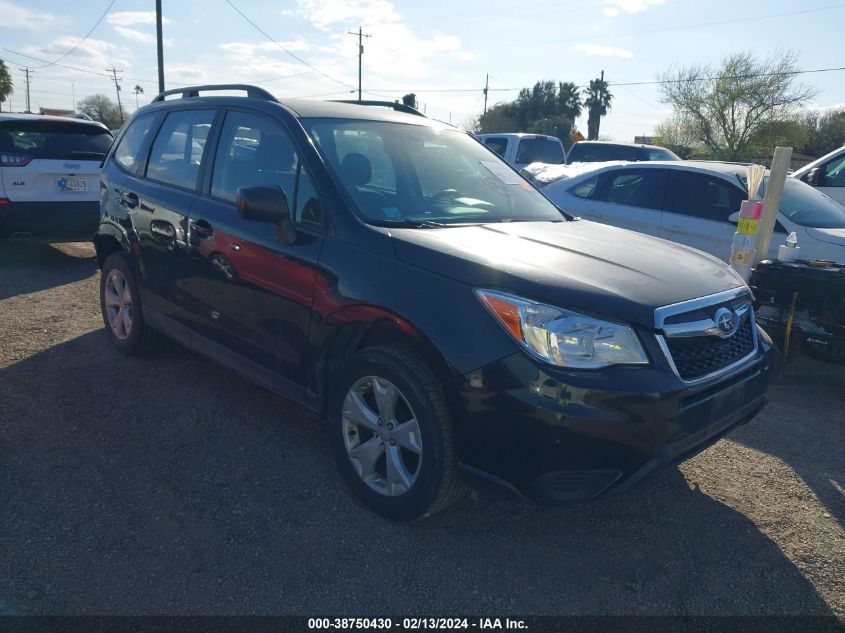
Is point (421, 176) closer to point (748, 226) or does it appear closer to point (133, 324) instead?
point (133, 324)

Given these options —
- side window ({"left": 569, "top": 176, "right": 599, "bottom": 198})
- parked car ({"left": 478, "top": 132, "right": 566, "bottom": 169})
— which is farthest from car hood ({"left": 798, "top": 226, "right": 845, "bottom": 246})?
parked car ({"left": 478, "top": 132, "right": 566, "bottom": 169})

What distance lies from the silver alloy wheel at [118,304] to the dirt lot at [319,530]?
713mm

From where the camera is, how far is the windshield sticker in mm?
4145

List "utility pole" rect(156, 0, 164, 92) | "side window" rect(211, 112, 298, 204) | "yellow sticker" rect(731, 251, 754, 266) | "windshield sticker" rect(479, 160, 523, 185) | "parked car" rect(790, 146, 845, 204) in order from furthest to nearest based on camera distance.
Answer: "utility pole" rect(156, 0, 164, 92) < "parked car" rect(790, 146, 845, 204) < "yellow sticker" rect(731, 251, 754, 266) < "windshield sticker" rect(479, 160, 523, 185) < "side window" rect(211, 112, 298, 204)

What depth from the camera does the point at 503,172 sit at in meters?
4.25

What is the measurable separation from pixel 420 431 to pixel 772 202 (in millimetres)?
4393

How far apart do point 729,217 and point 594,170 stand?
183cm

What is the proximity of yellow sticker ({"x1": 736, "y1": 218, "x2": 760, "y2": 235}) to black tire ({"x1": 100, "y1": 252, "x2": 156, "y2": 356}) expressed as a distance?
4755mm

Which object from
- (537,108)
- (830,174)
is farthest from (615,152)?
(537,108)

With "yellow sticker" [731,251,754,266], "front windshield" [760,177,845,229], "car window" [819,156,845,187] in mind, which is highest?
"car window" [819,156,845,187]

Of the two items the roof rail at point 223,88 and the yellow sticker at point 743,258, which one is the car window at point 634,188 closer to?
the yellow sticker at point 743,258

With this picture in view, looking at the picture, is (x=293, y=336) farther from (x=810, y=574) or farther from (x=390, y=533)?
(x=810, y=574)

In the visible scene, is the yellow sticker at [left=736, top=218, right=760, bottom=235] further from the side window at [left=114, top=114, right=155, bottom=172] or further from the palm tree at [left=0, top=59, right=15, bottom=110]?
the palm tree at [left=0, top=59, right=15, bottom=110]

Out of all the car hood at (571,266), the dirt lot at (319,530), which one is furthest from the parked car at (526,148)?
the car hood at (571,266)
